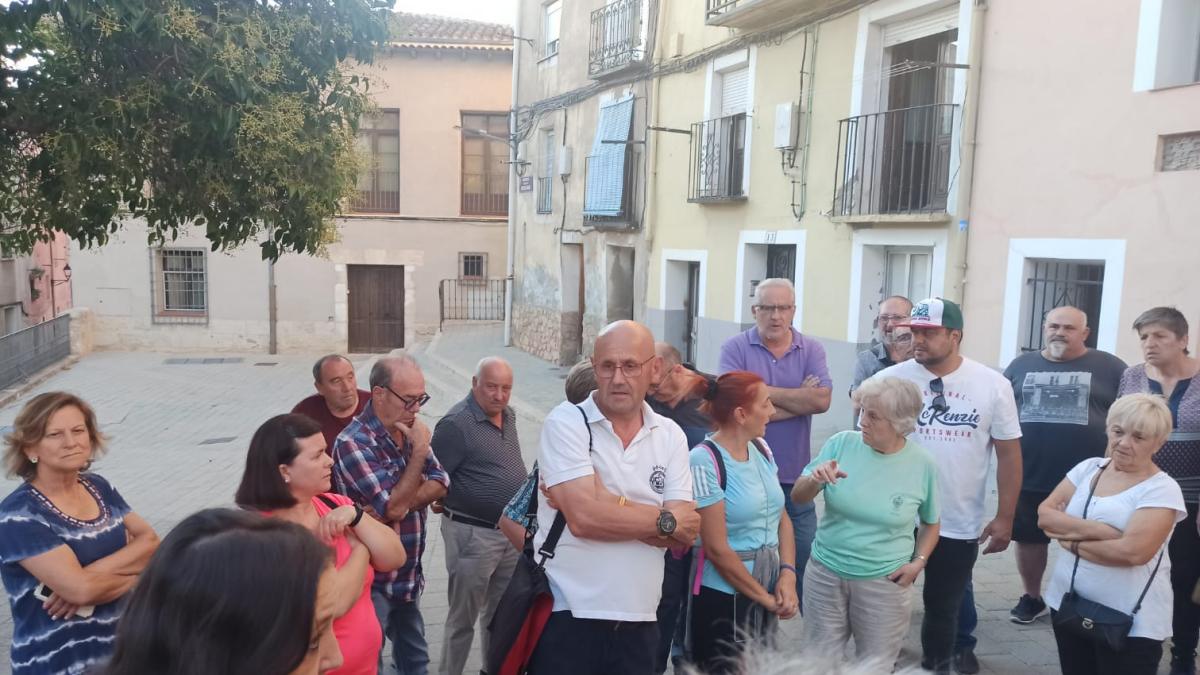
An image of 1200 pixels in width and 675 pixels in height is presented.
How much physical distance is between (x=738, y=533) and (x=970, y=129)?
18.9 feet

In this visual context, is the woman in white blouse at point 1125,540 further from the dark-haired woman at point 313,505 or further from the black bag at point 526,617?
the dark-haired woman at point 313,505

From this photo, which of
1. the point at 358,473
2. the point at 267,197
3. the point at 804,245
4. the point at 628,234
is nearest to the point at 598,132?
the point at 628,234

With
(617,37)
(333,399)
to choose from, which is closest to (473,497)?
(333,399)

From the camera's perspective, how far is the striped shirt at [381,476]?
3451mm

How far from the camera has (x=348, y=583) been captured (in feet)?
8.18

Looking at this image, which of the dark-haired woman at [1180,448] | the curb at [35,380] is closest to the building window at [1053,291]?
the dark-haired woman at [1180,448]

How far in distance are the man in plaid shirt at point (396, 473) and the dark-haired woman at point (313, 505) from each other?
683mm

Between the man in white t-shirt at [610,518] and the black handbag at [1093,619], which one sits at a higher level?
the man in white t-shirt at [610,518]

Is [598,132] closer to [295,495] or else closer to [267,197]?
[267,197]

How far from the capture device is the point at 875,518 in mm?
3402

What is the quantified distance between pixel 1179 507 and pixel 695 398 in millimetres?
1938

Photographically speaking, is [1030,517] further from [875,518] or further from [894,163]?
[894,163]

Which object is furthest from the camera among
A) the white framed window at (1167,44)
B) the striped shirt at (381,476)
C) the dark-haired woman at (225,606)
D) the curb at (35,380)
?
the curb at (35,380)

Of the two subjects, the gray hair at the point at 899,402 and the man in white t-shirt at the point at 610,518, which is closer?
the man in white t-shirt at the point at 610,518
